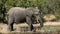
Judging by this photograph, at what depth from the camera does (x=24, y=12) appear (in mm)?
18141

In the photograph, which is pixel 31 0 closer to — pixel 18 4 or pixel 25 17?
pixel 18 4

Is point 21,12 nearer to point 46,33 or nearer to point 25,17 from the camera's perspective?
point 25,17

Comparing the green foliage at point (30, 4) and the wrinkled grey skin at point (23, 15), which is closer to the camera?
the wrinkled grey skin at point (23, 15)

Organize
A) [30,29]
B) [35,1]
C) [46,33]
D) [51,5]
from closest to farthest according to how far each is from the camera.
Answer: [46,33]
[30,29]
[51,5]
[35,1]

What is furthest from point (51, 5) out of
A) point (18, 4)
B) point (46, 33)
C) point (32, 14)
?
point (18, 4)

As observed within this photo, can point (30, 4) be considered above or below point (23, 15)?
below

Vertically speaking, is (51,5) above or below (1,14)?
above

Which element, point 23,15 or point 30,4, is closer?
point 23,15

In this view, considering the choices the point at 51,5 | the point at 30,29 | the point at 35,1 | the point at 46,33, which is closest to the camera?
the point at 46,33

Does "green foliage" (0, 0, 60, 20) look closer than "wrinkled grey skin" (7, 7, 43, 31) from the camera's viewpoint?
No

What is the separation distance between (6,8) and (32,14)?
19.7ft

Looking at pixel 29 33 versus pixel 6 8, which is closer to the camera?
pixel 29 33

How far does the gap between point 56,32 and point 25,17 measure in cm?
305

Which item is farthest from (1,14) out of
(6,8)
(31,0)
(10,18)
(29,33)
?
(29,33)
